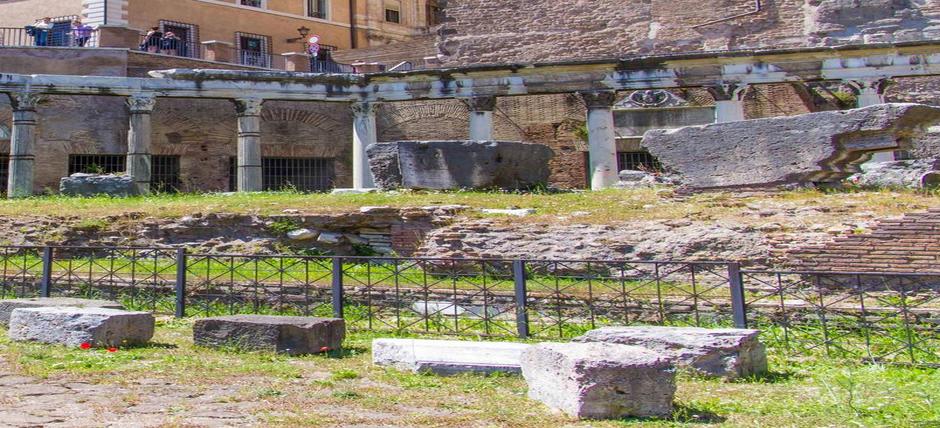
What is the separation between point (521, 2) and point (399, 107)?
4471mm

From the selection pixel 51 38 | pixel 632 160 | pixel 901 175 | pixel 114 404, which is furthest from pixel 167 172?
pixel 114 404

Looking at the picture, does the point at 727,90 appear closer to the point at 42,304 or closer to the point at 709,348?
the point at 709,348

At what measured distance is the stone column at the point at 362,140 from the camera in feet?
59.1

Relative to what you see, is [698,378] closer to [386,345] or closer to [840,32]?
[386,345]

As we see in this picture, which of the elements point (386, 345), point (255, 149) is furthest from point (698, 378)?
point (255, 149)

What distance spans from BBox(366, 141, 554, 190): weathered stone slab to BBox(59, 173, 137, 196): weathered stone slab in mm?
5483

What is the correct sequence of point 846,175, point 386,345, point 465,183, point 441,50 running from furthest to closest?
point 441,50, point 465,183, point 846,175, point 386,345

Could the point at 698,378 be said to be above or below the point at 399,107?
below

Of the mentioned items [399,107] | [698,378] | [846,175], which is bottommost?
[698,378]

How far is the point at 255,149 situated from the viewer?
17.8 meters

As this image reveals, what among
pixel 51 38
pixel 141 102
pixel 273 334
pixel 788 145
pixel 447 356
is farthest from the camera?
pixel 51 38

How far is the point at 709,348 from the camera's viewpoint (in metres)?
5.75

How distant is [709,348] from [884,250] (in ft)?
13.4

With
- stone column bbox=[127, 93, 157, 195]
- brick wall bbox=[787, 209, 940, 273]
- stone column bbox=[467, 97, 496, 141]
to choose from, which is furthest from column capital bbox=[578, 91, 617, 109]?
stone column bbox=[127, 93, 157, 195]
